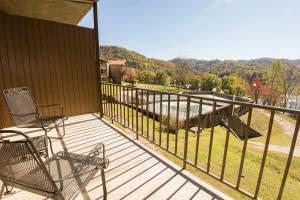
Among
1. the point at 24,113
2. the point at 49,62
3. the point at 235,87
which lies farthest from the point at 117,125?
the point at 235,87

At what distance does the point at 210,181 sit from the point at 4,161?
201 centimetres

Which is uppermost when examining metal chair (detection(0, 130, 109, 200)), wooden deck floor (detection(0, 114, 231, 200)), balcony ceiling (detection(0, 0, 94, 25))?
balcony ceiling (detection(0, 0, 94, 25))

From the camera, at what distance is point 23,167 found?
118 centimetres

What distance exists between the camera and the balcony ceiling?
148 inches

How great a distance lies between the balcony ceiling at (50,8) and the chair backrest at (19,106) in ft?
7.22

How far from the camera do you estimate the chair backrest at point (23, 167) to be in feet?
3.45

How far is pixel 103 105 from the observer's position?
457 cm

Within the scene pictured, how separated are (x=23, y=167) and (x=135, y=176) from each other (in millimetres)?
1256

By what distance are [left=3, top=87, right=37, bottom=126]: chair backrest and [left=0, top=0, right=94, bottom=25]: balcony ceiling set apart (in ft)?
7.22

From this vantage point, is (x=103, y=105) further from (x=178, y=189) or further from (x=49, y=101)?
(x=178, y=189)

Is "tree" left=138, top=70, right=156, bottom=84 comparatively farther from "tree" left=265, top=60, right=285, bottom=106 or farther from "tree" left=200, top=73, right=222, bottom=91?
"tree" left=265, top=60, right=285, bottom=106

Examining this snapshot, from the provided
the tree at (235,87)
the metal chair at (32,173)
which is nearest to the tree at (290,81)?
the tree at (235,87)

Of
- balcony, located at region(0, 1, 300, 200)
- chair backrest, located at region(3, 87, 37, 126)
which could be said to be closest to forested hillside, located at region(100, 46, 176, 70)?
balcony, located at region(0, 1, 300, 200)

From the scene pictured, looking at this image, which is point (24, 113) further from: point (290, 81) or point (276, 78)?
→ point (290, 81)
